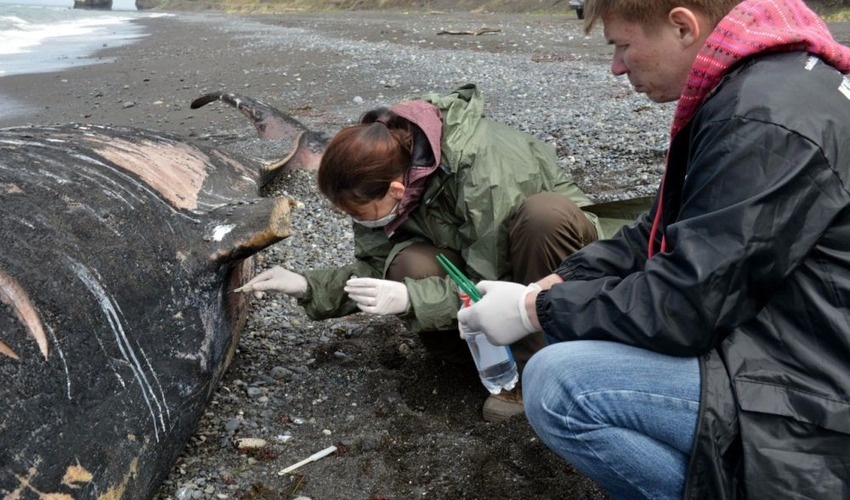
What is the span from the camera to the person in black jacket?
5.27 ft

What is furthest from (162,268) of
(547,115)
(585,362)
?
(547,115)

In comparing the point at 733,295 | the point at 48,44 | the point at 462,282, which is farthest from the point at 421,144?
the point at 48,44

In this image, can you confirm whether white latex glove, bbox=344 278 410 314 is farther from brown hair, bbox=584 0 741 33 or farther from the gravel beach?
brown hair, bbox=584 0 741 33

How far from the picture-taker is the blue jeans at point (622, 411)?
1858 mm

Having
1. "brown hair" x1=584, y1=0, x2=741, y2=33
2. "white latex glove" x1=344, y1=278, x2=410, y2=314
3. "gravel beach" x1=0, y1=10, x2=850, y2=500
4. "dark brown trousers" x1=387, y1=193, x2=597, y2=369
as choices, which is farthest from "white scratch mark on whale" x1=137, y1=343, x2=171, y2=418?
"brown hair" x1=584, y1=0, x2=741, y2=33

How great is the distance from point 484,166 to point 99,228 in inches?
52.3

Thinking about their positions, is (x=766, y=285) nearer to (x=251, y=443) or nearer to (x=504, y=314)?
(x=504, y=314)

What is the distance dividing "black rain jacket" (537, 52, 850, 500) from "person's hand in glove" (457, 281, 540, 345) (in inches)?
16.6

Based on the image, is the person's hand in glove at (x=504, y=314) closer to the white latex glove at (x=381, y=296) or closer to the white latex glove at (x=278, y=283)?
the white latex glove at (x=381, y=296)

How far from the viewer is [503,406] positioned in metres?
2.96

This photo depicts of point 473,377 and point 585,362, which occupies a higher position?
point 585,362

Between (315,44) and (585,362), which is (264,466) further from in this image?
(315,44)

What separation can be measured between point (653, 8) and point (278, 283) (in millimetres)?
1741

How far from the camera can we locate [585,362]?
1979 millimetres
